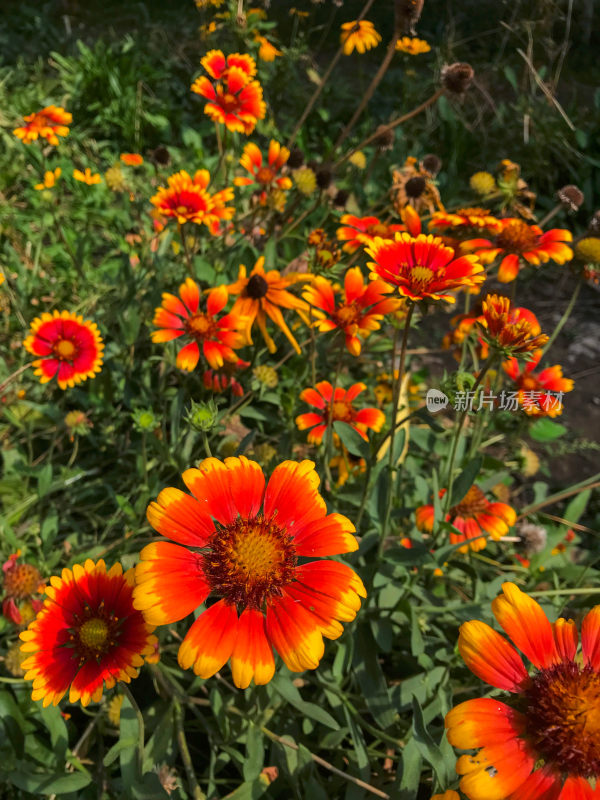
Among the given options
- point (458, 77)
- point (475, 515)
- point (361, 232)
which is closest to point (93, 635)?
point (475, 515)

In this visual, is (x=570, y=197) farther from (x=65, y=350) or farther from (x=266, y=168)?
(x=65, y=350)

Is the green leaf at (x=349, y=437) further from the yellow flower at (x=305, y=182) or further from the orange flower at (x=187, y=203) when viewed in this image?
the yellow flower at (x=305, y=182)

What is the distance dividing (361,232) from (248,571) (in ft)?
3.79

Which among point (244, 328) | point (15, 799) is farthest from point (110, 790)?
point (244, 328)

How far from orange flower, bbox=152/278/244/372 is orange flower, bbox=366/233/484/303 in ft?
1.90

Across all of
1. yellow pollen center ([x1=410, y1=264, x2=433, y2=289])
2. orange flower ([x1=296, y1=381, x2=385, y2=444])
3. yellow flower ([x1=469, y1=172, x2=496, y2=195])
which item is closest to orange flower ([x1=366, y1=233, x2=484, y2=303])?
yellow pollen center ([x1=410, y1=264, x2=433, y2=289])

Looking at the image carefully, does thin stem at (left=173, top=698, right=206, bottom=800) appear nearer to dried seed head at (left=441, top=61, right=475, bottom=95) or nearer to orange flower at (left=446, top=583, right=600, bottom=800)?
orange flower at (left=446, top=583, right=600, bottom=800)

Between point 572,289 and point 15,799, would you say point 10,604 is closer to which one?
point 15,799

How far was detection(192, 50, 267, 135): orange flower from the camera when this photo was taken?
2.01 m

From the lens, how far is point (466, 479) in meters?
→ 1.36

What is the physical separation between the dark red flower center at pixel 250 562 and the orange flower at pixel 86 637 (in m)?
0.16

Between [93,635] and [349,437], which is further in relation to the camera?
[349,437]

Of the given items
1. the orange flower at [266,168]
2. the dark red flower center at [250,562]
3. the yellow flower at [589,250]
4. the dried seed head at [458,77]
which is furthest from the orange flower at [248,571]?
the orange flower at [266,168]

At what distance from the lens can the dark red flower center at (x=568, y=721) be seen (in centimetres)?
73
